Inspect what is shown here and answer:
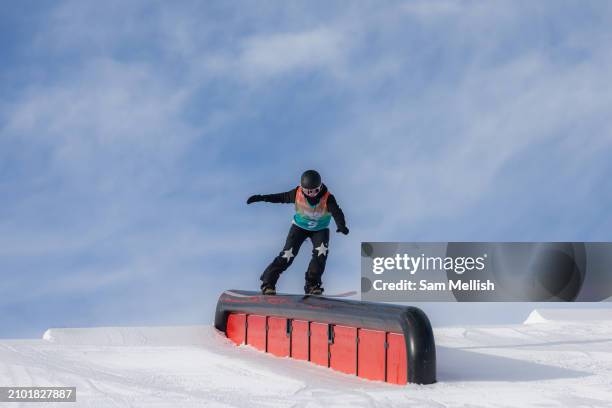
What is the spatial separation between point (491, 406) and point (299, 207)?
3766 millimetres

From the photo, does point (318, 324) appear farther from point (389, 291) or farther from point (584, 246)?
point (584, 246)

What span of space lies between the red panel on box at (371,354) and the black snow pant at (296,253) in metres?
1.41

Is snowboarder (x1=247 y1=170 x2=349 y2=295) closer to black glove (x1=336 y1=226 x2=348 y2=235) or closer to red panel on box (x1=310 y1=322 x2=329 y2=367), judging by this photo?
black glove (x1=336 y1=226 x2=348 y2=235)

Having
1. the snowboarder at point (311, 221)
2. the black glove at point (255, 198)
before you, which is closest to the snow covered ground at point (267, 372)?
the snowboarder at point (311, 221)

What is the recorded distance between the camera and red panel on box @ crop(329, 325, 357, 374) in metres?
7.32

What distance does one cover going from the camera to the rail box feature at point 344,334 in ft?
20.7

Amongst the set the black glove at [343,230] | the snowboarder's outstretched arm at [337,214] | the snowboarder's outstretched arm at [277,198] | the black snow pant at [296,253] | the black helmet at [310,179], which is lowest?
the black snow pant at [296,253]

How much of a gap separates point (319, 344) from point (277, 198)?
193 cm

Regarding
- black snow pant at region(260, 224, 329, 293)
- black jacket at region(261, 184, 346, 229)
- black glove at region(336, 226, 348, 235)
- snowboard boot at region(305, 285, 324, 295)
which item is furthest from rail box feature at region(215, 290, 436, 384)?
black jacket at region(261, 184, 346, 229)

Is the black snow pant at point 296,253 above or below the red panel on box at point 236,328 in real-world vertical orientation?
above

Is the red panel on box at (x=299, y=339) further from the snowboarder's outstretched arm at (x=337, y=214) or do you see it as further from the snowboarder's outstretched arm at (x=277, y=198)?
the snowboarder's outstretched arm at (x=277, y=198)

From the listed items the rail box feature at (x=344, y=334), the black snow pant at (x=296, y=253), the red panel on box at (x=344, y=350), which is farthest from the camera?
the black snow pant at (x=296, y=253)

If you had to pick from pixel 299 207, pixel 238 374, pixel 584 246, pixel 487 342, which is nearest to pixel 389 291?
pixel 487 342

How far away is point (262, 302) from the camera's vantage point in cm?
923
